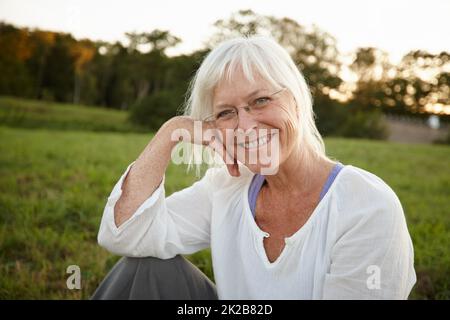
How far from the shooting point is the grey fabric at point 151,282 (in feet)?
5.97

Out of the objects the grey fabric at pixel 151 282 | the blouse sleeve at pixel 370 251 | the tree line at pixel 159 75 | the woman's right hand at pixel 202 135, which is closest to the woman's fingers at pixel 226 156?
the woman's right hand at pixel 202 135

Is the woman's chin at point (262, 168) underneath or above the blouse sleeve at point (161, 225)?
above

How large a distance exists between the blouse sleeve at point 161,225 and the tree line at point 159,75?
1527cm

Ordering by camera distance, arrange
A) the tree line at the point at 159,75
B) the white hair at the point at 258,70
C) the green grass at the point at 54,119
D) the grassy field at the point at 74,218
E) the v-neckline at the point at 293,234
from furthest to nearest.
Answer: the tree line at the point at 159,75 → the green grass at the point at 54,119 → the grassy field at the point at 74,218 → the white hair at the point at 258,70 → the v-neckline at the point at 293,234

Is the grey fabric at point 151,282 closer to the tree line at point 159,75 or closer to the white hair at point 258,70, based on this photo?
the white hair at point 258,70

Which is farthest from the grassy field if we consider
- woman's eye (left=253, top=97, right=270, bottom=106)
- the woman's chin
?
woman's eye (left=253, top=97, right=270, bottom=106)

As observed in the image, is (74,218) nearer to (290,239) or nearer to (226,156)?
(226,156)

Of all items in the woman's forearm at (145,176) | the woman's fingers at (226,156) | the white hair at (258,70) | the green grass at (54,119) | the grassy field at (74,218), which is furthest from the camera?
the green grass at (54,119)

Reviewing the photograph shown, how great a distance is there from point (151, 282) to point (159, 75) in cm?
2433

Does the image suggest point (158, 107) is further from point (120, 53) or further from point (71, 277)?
point (71, 277)

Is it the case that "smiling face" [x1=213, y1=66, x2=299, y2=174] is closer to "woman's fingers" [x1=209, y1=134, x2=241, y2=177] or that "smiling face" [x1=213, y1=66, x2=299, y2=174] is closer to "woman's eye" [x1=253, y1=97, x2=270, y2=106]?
"woman's eye" [x1=253, y1=97, x2=270, y2=106]

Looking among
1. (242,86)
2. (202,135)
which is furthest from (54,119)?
(242,86)

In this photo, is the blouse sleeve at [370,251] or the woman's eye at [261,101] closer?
the blouse sleeve at [370,251]
